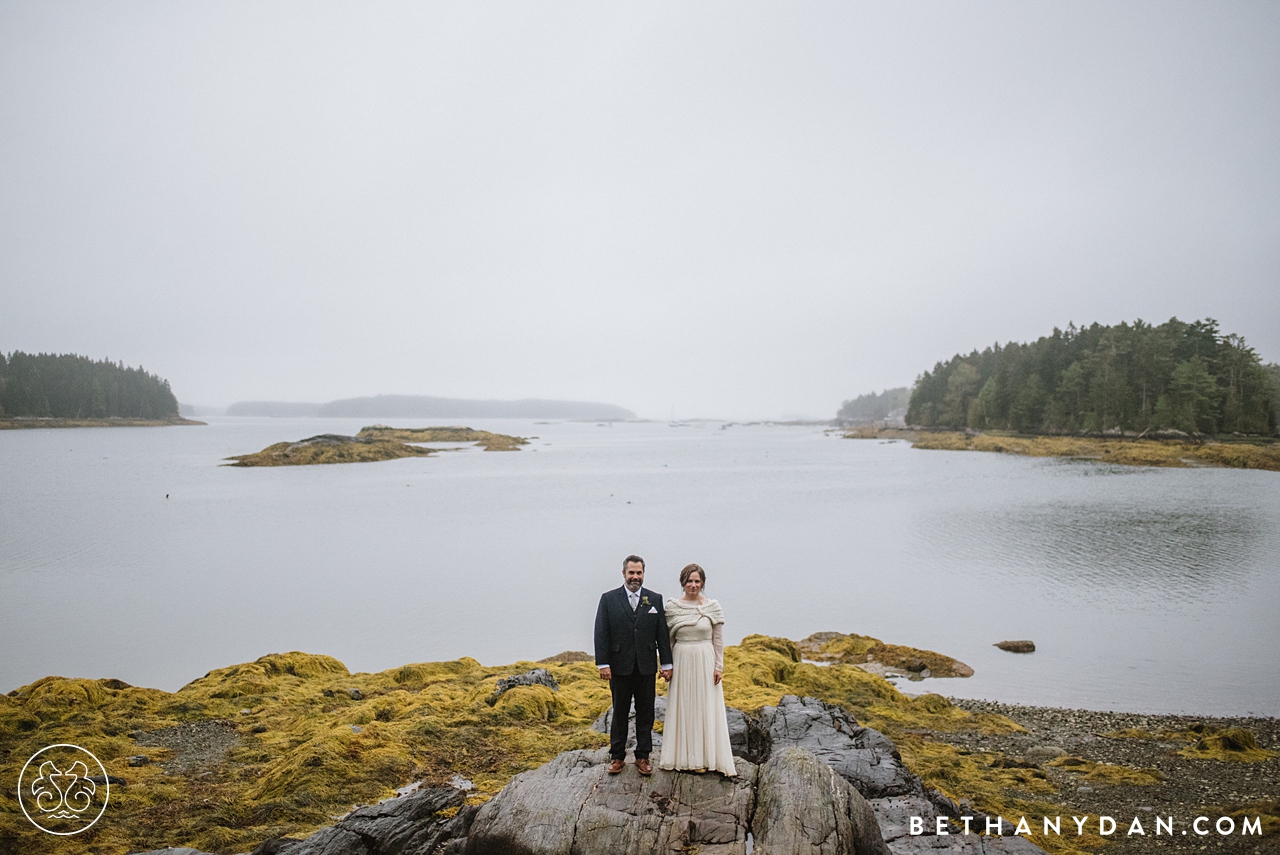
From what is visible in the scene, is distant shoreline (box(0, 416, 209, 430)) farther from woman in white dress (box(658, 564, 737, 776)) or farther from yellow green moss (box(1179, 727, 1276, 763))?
yellow green moss (box(1179, 727, 1276, 763))

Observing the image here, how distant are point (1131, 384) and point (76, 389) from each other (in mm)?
175738

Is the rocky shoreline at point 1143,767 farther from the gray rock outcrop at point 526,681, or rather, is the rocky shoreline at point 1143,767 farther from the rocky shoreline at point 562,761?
the gray rock outcrop at point 526,681

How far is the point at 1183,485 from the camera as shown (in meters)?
44.6

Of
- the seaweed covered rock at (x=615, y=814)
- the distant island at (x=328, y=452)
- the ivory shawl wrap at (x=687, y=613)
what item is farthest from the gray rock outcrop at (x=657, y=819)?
the distant island at (x=328, y=452)

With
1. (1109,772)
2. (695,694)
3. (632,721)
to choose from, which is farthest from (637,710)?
(1109,772)

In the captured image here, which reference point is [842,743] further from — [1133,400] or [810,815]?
[1133,400]

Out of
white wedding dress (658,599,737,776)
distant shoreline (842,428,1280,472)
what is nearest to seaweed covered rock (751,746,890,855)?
white wedding dress (658,599,737,776)

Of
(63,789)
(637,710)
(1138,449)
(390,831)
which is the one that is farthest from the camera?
(1138,449)

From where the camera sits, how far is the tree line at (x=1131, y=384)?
66.1m

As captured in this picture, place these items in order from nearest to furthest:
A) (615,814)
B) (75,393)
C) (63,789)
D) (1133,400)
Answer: (615,814) < (63,789) < (1133,400) < (75,393)

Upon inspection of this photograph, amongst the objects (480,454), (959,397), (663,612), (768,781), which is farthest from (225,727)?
(959,397)

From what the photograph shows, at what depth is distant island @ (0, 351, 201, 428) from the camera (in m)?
107

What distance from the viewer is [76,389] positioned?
119750 millimetres

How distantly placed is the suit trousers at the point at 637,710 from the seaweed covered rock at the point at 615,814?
255 mm
